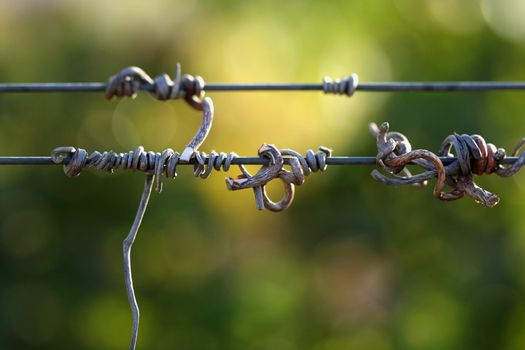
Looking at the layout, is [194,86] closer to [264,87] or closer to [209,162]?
[264,87]

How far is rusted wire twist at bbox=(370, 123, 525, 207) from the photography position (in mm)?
800

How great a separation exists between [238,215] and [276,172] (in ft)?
7.37

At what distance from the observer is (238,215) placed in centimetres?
305

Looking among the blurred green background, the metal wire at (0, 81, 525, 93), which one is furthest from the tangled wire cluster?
the blurred green background

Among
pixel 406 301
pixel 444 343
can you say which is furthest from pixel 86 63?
pixel 444 343

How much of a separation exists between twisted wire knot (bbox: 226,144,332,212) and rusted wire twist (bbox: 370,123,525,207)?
0.22 feet

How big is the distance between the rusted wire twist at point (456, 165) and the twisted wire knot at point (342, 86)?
267 millimetres

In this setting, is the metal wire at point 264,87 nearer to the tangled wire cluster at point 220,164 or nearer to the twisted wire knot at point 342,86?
the twisted wire knot at point 342,86

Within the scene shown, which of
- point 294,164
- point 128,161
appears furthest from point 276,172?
point 128,161

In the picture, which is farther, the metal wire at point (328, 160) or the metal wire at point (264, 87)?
the metal wire at point (264, 87)

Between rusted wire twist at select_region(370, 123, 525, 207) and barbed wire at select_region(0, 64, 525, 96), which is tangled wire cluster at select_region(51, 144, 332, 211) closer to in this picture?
rusted wire twist at select_region(370, 123, 525, 207)

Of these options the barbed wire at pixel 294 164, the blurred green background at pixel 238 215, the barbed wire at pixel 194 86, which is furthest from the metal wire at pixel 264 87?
the blurred green background at pixel 238 215

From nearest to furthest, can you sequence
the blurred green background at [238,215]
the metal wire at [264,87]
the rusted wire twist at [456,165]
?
the rusted wire twist at [456,165] < the metal wire at [264,87] < the blurred green background at [238,215]

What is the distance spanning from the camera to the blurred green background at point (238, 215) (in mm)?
2992
